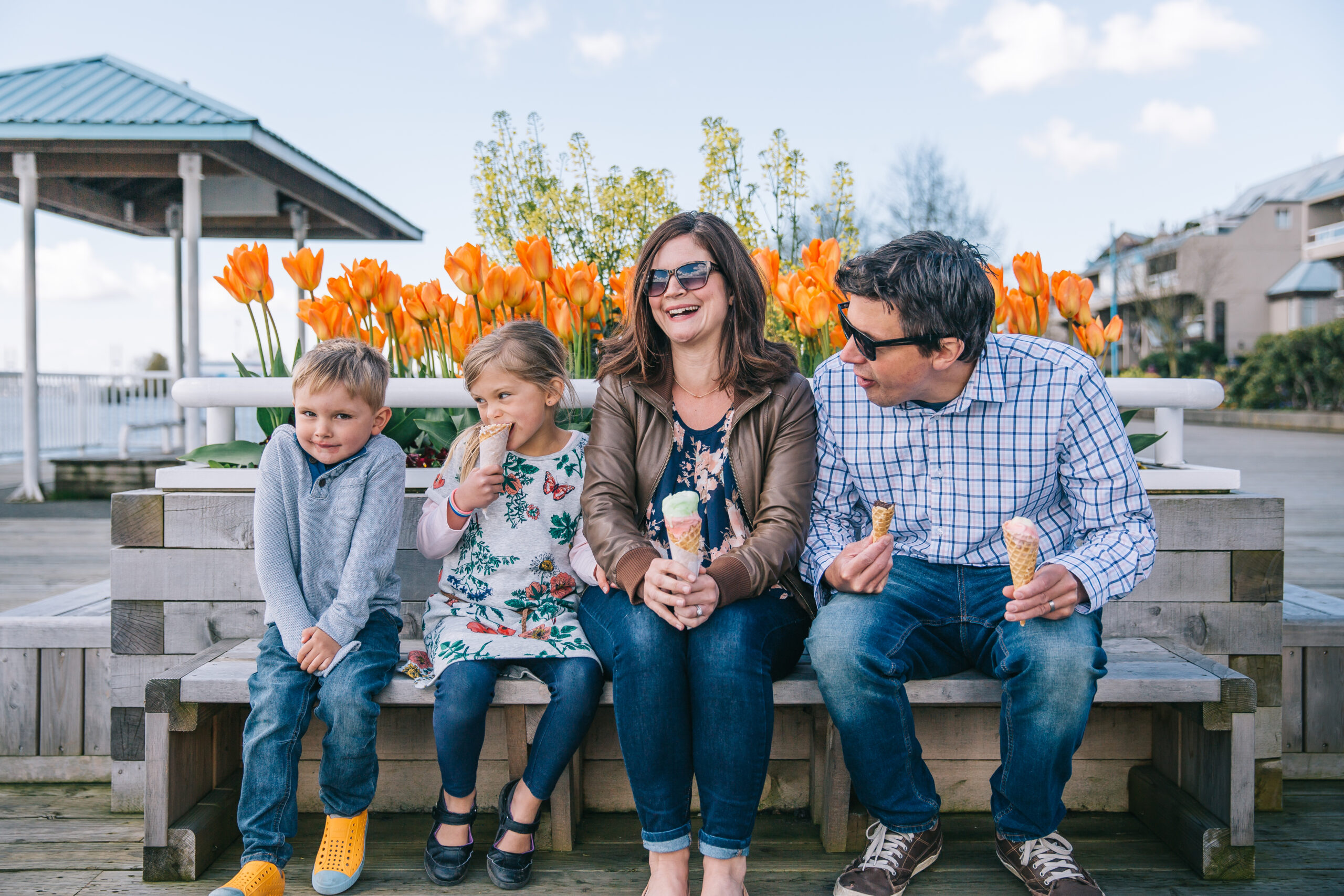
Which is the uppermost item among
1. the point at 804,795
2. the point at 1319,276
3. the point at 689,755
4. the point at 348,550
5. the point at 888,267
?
the point at 1319,276

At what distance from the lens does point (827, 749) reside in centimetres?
218

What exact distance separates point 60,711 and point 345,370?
1.35 m

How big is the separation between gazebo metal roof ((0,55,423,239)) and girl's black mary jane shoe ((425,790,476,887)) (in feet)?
22.9

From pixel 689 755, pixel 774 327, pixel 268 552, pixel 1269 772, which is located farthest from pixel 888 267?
pixel 774 327

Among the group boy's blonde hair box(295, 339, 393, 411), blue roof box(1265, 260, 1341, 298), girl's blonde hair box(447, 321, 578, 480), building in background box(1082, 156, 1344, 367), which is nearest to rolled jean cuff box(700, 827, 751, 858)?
girl's blonde hair box(447, 321, 578, 480)

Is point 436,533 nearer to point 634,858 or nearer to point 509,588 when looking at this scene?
point 509,588

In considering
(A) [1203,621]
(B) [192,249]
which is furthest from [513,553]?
(B) [192,249]

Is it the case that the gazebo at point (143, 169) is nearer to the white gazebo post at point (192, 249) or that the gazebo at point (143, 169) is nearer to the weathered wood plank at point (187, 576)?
the white gazebo post at point (192, 249)

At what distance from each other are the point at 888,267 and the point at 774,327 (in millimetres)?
4382

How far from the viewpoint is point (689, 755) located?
75.0 inches

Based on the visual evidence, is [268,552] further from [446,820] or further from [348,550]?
[446,820]

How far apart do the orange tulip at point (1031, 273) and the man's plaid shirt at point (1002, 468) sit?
2.08 ft

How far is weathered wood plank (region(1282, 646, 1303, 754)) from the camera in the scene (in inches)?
101


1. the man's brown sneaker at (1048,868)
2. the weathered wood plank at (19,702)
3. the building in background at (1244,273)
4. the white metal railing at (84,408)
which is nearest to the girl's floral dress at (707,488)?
the man's brown sneaker at (1048,868)
